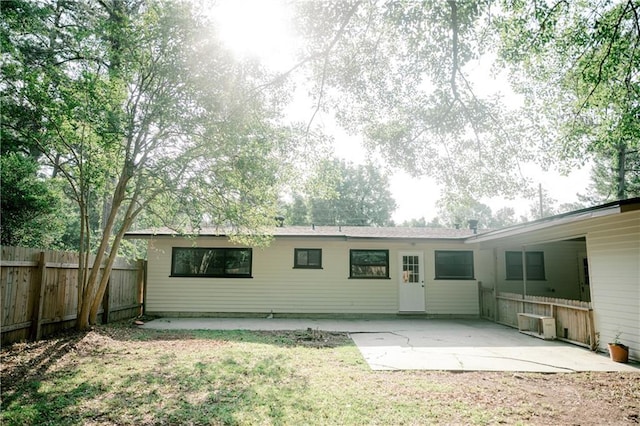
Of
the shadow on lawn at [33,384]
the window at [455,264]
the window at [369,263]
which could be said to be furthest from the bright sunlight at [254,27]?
the window at [455,264]

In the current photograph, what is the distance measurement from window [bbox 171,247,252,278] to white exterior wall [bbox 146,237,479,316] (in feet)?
0.59

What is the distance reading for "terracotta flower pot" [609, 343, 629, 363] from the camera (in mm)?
6418

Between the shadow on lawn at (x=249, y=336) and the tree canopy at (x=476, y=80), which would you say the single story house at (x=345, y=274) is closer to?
the shadow on lawn at (x=249, y=336)

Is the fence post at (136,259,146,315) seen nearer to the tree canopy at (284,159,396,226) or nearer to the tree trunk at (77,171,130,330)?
the tree trunk at (77,171,130,330)

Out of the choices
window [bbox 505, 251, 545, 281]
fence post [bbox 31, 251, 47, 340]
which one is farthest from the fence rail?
fence post [bbox 31, 251, 47, 340]

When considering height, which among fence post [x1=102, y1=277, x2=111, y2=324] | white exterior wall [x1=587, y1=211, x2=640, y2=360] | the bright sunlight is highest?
the bright sunlight

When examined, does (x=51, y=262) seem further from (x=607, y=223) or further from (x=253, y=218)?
(x=607, y=223)

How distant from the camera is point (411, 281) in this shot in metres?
12.3

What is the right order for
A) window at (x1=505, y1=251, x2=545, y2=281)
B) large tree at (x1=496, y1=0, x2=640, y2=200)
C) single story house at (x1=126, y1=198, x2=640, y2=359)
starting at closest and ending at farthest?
large tree at (x1=496, y1=0, x2=640, y2=200) < single story house at (x1=126, y1=198, x2=640, y2=359) < window at (x1=505, y1=251, x2=545, y2=281)

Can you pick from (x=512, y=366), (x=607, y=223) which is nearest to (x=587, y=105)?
(x=607, y=223)

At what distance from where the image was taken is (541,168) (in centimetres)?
734

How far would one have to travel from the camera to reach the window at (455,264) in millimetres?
12422

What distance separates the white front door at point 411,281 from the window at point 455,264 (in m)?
0.64

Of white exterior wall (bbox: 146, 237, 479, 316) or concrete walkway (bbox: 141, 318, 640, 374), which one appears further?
white exterior wall (bbox: 146, 237, 479, 316)
